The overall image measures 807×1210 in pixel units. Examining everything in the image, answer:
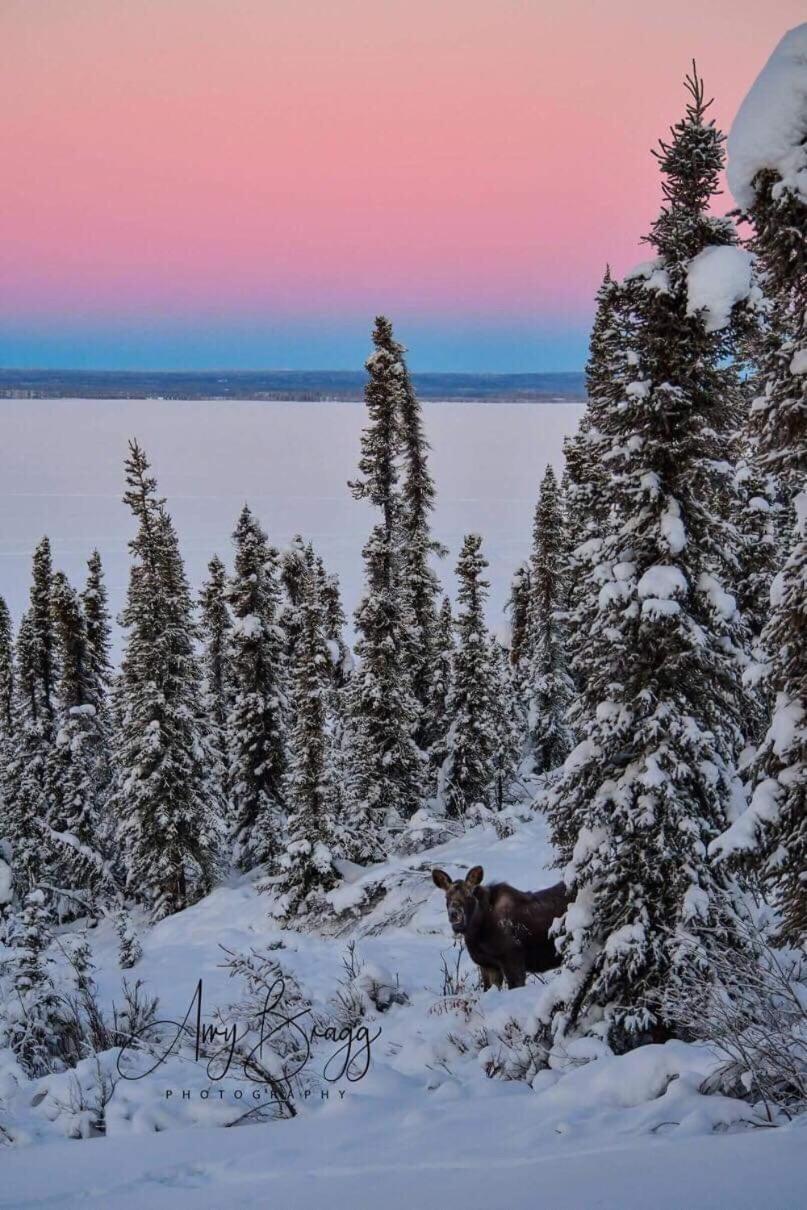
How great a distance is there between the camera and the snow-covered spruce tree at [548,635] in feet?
115

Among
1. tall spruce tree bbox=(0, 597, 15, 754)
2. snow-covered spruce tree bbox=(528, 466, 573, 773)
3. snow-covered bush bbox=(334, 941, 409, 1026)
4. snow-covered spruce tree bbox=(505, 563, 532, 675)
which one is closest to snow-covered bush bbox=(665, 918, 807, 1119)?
snow-covered bush bbox=(334, 941, 409, 1026)

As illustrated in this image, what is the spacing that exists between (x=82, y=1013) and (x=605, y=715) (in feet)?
26.4

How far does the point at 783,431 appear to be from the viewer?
24.7 feet

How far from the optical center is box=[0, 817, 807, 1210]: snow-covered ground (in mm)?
4695

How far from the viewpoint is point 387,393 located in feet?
93.2

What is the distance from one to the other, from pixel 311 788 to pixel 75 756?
14.6 m

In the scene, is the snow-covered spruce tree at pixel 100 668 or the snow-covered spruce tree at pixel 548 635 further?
the snow-covered spruce tree at pixel 100 668

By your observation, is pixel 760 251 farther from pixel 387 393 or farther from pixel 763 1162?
pixel 387 393

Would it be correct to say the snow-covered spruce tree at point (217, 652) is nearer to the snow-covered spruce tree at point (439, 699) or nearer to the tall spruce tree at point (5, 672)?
the snow-covered spruce tree at point (439, 699)

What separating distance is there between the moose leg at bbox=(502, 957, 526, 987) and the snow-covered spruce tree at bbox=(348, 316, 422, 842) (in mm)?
17143

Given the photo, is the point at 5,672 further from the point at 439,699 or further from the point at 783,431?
the point at 783,431

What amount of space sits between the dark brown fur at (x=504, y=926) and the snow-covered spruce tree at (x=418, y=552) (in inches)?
759

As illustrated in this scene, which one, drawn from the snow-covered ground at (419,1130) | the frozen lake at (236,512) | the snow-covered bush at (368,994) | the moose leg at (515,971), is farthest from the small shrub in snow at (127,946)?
the frozen lake at (236,512)

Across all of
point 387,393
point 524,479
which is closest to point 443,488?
point 524,479
